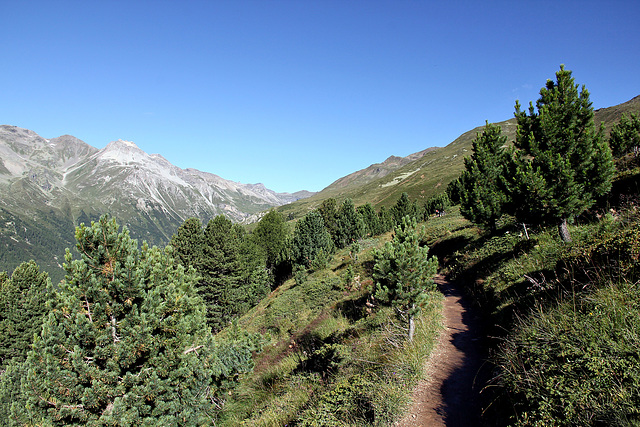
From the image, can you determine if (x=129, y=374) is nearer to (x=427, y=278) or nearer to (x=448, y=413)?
(x=448, y=413)

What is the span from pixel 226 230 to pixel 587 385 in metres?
35.7

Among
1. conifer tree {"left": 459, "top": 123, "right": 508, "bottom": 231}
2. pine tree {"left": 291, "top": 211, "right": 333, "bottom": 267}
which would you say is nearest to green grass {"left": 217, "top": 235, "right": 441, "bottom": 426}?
conifer tree {"left": 459, "top": 123, "right": 508, "bottom": 231}

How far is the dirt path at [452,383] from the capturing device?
5.27 metres

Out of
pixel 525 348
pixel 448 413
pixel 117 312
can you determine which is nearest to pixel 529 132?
pixel 525 348

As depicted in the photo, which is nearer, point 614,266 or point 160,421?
point 614,266

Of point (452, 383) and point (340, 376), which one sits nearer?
point (452, 383)

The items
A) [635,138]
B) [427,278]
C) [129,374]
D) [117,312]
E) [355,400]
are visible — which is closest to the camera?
[355,400]

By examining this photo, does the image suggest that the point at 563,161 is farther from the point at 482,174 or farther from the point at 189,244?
the point at 189,244

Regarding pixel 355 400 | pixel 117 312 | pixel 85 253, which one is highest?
pixel 85 253

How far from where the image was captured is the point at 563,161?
1223 cm

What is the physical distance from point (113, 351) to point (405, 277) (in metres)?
8.04

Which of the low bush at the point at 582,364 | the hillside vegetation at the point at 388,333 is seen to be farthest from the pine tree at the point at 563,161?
the low bush at the point at 582,364

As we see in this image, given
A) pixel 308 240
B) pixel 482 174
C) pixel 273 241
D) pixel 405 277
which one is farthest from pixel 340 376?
pixel 273 241

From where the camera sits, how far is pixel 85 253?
7.85 m
